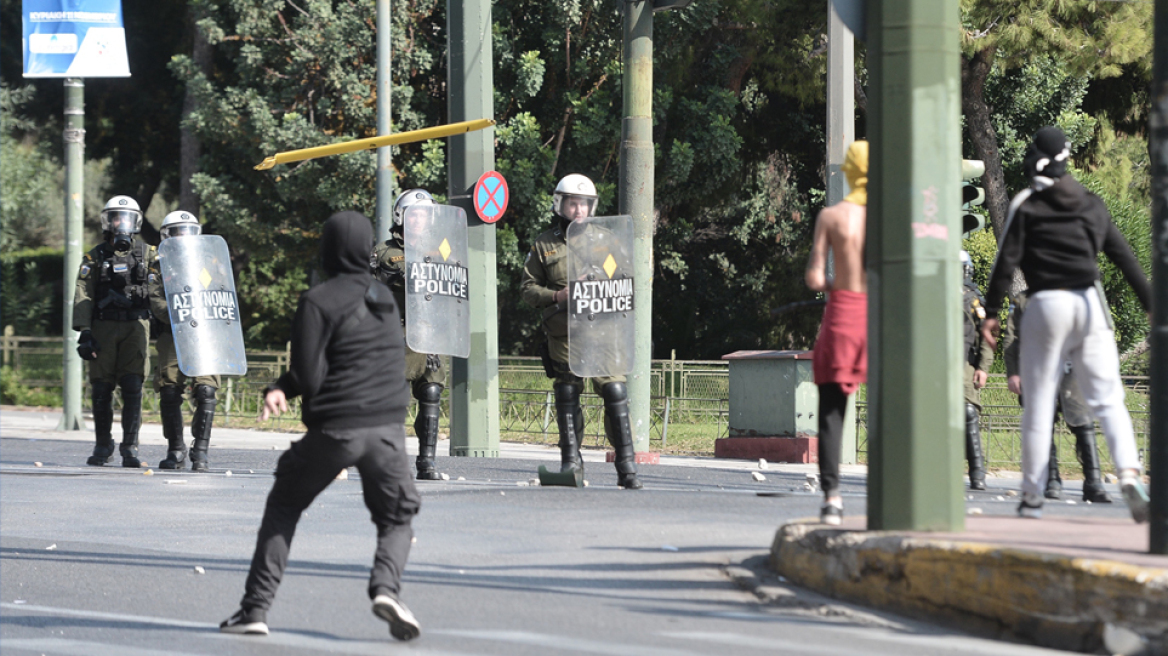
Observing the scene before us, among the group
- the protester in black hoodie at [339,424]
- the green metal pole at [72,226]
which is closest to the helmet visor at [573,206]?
the protester in black hoodie at [339,424]

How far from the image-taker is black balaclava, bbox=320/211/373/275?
17.0 feet

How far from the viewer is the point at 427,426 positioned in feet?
33.1

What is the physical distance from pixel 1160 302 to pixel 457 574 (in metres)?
3.06

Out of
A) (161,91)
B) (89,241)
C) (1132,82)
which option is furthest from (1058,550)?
(89,241)

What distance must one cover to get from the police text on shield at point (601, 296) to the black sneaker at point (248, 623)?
4.08 meters

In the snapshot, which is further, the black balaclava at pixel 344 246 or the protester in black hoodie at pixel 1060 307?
the protester in black hoodie at pixel 1060 307

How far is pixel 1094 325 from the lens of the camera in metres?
6.29

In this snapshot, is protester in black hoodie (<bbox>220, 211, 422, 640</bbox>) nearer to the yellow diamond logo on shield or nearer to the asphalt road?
the asphalt road

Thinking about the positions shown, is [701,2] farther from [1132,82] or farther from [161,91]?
[161,91]

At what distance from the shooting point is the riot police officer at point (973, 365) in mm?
9617

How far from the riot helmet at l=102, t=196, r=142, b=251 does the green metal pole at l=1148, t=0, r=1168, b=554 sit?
27.6 feet

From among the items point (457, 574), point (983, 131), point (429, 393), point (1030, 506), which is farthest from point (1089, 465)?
point (983, 131)

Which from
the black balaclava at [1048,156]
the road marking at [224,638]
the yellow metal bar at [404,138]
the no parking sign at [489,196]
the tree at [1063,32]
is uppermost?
the tree at [1063,32]

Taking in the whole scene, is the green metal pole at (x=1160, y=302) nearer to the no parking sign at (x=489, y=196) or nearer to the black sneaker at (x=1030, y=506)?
Answer: the black sneaker at (x=1030, y=506)
